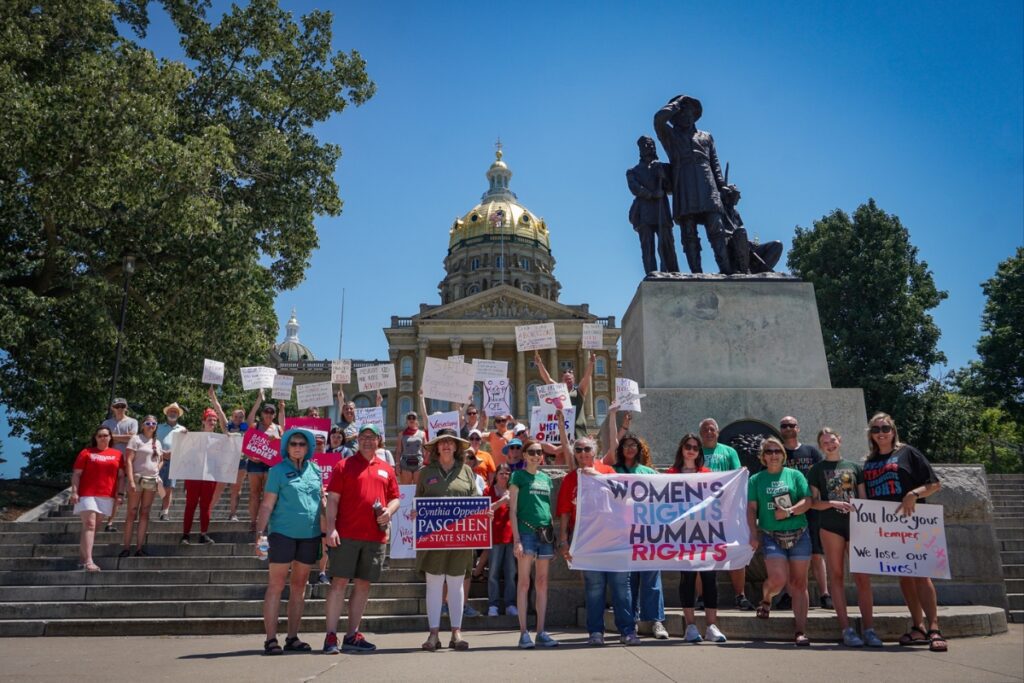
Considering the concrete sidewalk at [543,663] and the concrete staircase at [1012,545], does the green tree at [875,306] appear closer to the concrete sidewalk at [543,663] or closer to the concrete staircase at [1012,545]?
the concrete staircase at [1012,545]

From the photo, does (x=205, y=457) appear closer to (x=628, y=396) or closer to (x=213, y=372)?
(x=213, y=372)

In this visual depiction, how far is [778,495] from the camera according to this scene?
6.46 meters

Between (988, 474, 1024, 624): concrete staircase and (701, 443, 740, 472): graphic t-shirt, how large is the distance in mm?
3059

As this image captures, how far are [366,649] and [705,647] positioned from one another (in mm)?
2603

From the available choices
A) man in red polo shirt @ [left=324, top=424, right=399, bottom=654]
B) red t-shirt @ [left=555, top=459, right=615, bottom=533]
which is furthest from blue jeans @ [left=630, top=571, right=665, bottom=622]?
man in red polo shirt @ [left=324, top=424, right=399, bottom=654]

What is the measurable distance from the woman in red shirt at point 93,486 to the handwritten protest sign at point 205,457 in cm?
91

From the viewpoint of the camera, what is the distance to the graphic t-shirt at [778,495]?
253 inches

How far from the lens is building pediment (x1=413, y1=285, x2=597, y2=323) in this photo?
7869 centimetres

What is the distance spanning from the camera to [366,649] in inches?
245

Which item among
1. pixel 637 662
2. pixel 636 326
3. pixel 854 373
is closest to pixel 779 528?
pixel 637 662

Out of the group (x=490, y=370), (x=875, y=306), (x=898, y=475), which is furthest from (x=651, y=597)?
(x=875, y=306)

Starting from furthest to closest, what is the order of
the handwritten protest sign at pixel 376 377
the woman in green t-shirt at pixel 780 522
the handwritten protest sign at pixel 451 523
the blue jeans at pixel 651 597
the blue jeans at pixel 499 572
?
the handwritten protest sign at pixel 376 377 < the blue jeans at pixel 499 572 < the blue jeans at pixel 651 597 < the handwritten protest sign at pixel 451 523 < the woman in green t-shirt at pixel 780 522

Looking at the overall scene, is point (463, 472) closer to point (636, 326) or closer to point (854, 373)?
point (636, 326)

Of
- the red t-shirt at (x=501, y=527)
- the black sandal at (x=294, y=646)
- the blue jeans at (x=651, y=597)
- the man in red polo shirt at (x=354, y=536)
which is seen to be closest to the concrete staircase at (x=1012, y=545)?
the blue jeans at (x=651, y=597)
